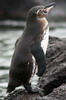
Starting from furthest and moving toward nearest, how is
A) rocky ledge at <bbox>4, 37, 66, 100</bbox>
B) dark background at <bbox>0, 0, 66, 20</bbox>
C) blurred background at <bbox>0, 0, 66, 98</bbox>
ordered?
dark background at <bbox>0, 0, 66, 20</bbox> < blurred background at <bbox>0, 0, 66, 98</bbox> < rocky ledge at <bbox>4, 37, 66, 100</bbox>

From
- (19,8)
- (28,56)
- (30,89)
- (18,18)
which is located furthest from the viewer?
(19,8)

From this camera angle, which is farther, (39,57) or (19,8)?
(19,8)

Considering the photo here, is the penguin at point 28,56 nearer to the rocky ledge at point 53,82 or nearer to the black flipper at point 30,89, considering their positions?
the black flipper at point 30,89

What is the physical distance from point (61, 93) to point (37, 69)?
1003mm

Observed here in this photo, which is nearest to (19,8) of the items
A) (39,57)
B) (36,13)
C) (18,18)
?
(18,18)

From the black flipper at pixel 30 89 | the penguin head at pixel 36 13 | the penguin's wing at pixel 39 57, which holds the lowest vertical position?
the black flipper at pixel 30 89

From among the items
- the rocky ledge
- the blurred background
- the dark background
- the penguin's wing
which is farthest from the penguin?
the dark background

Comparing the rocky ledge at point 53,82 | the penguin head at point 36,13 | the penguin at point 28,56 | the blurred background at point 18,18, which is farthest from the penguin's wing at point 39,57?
the blurred background at point 18,18

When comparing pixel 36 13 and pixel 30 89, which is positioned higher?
pixel 36 13

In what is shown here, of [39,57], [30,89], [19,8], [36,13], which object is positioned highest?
[36,13]

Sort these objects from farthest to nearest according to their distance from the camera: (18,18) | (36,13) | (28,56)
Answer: (18,18) < (36,13) < (28,56)

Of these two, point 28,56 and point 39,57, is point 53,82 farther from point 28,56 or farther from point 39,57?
point 28,56

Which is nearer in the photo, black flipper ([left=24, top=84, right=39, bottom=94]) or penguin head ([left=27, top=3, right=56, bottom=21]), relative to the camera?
black flipper ([left=24, top=84, right=39, bottom=94])

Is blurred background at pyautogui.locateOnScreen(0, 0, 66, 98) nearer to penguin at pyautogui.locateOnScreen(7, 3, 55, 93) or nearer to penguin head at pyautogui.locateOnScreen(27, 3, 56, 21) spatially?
penguin head at pyautogui.locateOnScreen(27, 3, 56, 21)
